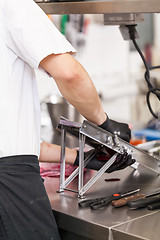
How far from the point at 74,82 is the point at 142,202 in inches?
16.8

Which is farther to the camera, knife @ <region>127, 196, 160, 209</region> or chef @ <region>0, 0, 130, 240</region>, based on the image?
knife @ <region>127, 196, 160, 209</region>

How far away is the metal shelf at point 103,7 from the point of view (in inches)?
59.0

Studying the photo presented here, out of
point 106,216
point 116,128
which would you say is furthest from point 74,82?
point 106,216

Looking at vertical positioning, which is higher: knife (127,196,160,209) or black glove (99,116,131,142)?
black glove (99,116,131,142)

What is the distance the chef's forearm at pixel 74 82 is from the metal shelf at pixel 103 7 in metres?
0.29

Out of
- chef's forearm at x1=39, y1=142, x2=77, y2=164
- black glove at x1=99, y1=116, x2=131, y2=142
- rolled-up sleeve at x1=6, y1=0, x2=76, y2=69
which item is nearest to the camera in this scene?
rolled-up sleeve at x1=6, y1=0, x2=76, y2=69

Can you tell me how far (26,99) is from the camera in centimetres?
142

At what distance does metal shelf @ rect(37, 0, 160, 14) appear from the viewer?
1.50 m

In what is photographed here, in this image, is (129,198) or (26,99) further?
(129,198)

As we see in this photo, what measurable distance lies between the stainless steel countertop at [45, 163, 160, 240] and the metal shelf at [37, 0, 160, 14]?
0.61 metres

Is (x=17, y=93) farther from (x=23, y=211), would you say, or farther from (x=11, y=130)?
(x=23, y=211)

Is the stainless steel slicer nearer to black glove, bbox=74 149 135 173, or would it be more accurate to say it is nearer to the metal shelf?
black glove, bbox=74 149 135 173

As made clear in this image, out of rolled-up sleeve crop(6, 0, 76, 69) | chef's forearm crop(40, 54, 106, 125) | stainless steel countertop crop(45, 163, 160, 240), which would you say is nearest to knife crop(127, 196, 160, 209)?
stainless steel countertop crop(45, 163, 160, 240)

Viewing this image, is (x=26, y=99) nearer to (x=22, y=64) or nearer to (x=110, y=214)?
(x=22, y=64)
